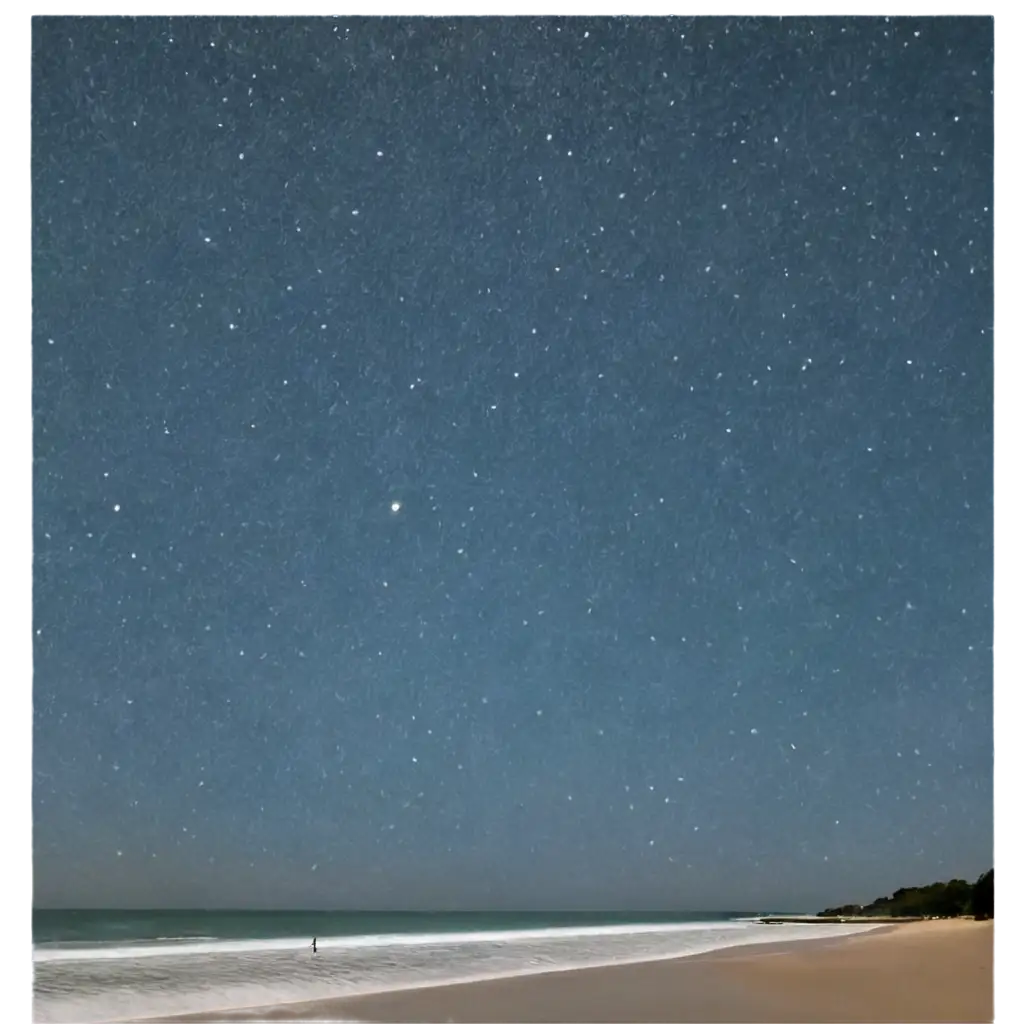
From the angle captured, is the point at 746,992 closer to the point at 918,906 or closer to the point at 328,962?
the point at 918,906

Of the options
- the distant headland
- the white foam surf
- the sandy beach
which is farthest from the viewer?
the distant headland

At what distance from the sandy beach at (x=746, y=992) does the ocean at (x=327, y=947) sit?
7 cm

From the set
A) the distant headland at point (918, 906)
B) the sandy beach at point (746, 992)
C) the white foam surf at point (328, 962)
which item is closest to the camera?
the sandy beach at point (746, 992)

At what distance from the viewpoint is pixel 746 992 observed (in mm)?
2738

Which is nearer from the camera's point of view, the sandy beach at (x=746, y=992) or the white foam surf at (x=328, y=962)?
the sandy beach at (x=746, y=992)

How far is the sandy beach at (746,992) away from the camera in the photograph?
264cm

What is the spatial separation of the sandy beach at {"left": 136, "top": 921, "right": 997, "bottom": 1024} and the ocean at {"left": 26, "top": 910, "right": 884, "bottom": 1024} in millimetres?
70

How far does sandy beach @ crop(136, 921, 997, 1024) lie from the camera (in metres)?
2.64

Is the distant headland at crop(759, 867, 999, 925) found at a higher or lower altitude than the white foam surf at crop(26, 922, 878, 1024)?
higher

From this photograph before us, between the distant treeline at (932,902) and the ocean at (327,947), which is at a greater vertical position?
the distant treeline at (932,902)

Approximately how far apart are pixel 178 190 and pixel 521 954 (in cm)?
180

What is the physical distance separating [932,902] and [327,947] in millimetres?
1349

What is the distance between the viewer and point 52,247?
297 centimetres

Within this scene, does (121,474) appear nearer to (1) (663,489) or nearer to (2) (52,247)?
(2) (52,247)
